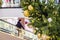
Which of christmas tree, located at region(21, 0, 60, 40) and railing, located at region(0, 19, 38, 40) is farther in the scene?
railing, located at region(0, 19, 38, 40)

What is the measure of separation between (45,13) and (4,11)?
114 centimetres

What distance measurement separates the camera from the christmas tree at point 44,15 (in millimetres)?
688

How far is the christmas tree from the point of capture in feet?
2.26

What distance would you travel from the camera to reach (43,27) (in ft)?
2.25

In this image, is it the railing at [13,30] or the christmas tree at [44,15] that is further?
the railing at [13,30]

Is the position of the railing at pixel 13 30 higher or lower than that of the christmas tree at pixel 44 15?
lower

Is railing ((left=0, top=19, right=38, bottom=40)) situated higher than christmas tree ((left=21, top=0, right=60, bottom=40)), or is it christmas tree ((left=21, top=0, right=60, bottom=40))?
christmas tree ((left=21, top=0, right=60, bottom=40))

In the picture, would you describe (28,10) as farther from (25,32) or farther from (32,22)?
(25,32)

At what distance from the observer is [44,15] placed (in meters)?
0.72

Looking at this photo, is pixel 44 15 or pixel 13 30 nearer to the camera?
pixel 44 15

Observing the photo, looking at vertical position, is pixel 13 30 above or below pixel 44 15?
below

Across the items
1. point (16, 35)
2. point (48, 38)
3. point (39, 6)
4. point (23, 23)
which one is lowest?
point (16, 35)

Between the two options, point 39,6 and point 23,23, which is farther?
point 23,23

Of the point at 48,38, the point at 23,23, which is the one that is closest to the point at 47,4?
the point at 48,38
